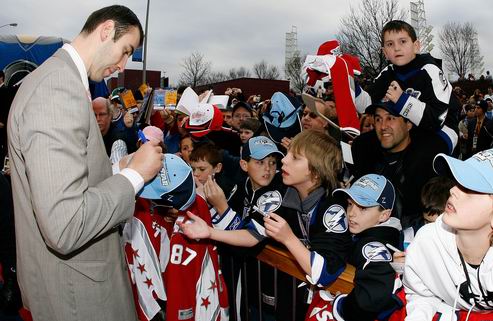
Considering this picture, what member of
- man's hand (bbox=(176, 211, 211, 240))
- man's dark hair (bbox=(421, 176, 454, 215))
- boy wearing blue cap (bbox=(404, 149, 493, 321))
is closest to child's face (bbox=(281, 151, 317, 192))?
man's hand (bbox=(176, 211, 211, 240))

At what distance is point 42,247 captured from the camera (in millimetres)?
1889

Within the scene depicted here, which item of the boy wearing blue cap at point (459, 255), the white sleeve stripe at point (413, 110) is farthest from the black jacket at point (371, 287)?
the white sleeve stripe at point (413, 110)

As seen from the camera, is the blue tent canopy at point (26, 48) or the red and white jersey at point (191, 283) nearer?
the red and white jersey at point (191, 283)

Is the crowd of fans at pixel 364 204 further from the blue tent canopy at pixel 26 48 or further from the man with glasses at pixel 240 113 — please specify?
the blue tent canopy at pixel 26 48

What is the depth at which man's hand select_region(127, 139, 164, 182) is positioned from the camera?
1.98m

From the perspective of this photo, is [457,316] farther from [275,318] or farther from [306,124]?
[306,124]

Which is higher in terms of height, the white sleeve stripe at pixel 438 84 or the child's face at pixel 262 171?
the white sleeve stripe at pixel 438 84

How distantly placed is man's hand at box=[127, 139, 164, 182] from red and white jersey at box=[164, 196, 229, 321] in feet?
3.12

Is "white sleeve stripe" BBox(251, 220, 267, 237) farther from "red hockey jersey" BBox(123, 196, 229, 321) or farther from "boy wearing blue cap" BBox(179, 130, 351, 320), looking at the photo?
"red hockey jersey" BBox(123, 196, 229, 321)

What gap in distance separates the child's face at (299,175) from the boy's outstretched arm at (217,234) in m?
0.42

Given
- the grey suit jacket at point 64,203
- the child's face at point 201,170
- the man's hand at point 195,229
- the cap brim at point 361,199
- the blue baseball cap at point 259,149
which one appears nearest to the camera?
the grey suit jacket at point 64,203

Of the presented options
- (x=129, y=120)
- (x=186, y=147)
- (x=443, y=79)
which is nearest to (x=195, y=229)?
(x=443, y=79)

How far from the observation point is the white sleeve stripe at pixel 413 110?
10.8ft

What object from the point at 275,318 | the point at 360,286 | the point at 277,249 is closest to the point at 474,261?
the point at 360,286
